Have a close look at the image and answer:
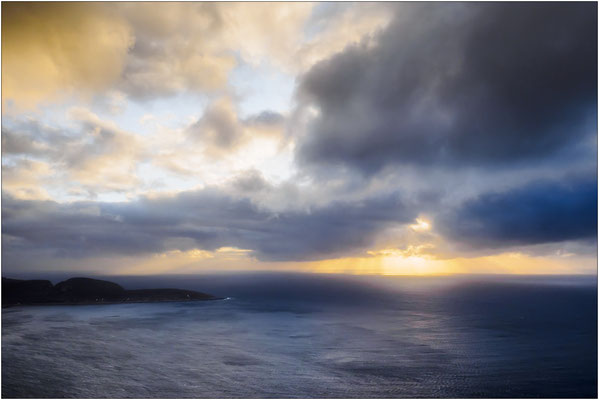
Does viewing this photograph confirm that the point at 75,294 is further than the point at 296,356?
Yes

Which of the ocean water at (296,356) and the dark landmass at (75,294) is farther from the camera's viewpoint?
the dark landmass at (75,294)

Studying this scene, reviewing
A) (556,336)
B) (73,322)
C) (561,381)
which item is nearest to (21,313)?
(73,322)

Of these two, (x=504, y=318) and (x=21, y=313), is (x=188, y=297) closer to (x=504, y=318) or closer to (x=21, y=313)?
(x=21, y=313)

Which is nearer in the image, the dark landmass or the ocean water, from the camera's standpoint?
the ocean water
